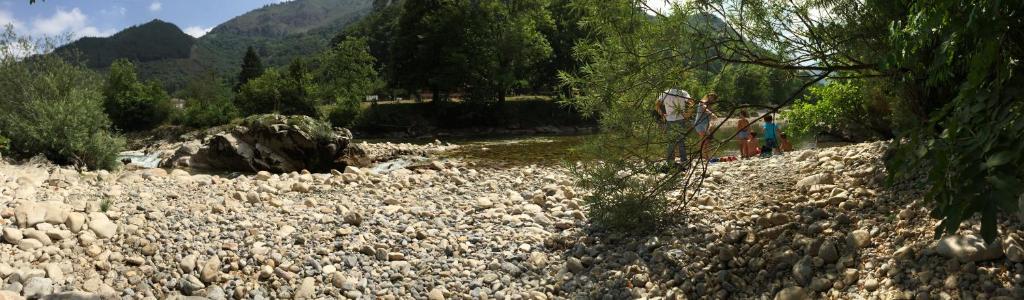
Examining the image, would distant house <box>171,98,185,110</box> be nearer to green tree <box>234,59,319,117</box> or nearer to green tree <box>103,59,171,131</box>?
green tree <box>103,59,171,131</box>

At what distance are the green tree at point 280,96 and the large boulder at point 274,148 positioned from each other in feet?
87.7

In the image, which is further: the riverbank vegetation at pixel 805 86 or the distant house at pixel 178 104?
the distant house at pixel 178 104

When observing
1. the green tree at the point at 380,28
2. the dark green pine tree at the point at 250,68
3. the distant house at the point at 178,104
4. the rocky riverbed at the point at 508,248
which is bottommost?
the rocky riverbed at the point at 508,248

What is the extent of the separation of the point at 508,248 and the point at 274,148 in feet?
39.9

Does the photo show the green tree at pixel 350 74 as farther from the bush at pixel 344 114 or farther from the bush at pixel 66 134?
the bush at pixel 66 134

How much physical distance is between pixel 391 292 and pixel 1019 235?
469cm

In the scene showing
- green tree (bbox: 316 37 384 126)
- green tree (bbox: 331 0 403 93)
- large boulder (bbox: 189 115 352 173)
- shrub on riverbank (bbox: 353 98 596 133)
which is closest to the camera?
large boulder (bbox: 189 115 352 173)

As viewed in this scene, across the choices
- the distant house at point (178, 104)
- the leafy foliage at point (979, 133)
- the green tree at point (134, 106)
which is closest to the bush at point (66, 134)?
the leafy foliage at point (979, 133)

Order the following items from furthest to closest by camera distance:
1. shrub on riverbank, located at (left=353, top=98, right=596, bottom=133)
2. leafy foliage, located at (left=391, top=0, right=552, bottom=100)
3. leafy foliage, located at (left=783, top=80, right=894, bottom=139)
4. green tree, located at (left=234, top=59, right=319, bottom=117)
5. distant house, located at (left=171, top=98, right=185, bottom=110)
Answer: distant house, located at (left=171, top=98, right=185, bottom=110)
green tree, located at (left=234, top=59, right=319, bottom=117)
shrub on riverbank, located at (left=353, top=98, right=596, bottom=133)
leafy foliage, located at (left=391, top=0, right=552, bottom=100)
leafy foliage, located at (left=783, top=80, right=894, bottom=139)

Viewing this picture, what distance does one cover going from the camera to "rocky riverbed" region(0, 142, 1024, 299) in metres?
4.24

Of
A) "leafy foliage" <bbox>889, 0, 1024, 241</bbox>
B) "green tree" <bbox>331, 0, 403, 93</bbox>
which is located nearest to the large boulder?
"leafy foliage" <bbox>889, 0, 1024, 241</bbox>

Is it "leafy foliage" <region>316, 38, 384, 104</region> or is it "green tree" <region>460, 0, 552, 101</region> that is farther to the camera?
"leafy foliage" <region>316, 38, 384, 104</region>

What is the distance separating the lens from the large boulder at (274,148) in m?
16.1

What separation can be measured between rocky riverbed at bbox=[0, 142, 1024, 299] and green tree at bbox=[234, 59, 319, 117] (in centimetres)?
3726
